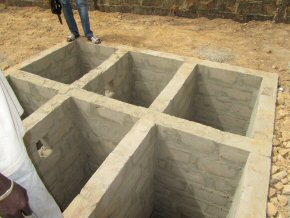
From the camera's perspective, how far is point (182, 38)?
6363 millimetres

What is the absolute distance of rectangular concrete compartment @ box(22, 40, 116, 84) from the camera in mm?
5578

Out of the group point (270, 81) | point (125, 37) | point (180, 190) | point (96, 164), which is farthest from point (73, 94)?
point (270, 81)

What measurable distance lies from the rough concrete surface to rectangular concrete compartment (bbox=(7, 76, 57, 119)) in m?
0.02

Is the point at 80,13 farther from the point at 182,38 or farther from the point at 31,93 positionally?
the point at 182,38

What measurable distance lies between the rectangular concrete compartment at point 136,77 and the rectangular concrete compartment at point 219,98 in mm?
583

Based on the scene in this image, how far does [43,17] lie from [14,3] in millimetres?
1893

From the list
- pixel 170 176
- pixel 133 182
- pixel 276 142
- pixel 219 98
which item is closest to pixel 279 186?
pixel 276 142

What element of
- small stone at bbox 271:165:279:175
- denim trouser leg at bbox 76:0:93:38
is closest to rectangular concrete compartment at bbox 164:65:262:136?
small stone at bbox 271:165:279:175

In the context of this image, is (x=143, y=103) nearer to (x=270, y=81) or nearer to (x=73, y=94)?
(x=73, y=94)

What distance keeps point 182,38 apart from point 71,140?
11.8 feet

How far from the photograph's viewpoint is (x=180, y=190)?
4.14 m

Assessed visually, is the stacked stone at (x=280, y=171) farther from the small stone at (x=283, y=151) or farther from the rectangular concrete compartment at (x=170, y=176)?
the rectangular concrete compartment at (x=170, y=176)

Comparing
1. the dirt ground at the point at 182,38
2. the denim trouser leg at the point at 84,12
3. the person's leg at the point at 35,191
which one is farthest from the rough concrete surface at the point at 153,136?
the person's leg at the point at 35,191

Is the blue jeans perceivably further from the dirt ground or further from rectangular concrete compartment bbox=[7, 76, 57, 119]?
rectangular concrete compartment bbox=[7, 76, 57, 119]
